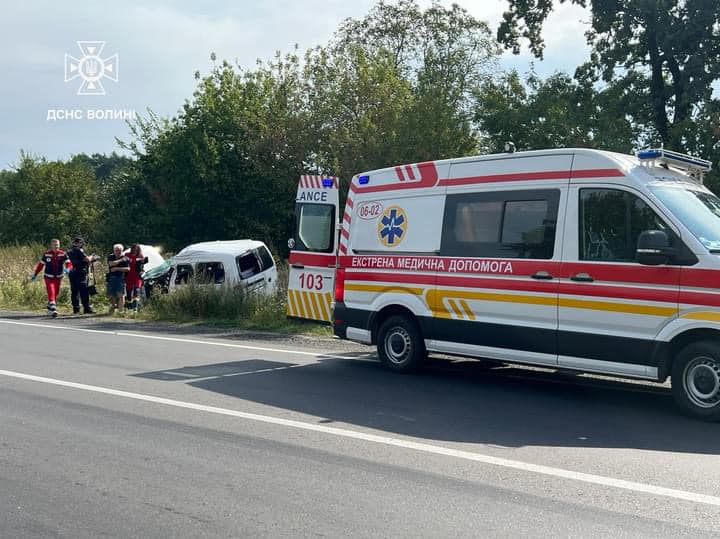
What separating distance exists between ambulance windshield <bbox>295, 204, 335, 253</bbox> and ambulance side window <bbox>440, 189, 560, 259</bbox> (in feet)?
11.9

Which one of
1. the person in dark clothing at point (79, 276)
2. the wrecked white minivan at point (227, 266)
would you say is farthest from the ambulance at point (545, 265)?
the person in dark clothing at point (79, 276)

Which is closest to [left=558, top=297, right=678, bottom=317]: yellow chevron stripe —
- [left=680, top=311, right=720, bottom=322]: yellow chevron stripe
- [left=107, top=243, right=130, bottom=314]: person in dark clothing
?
[left=680, top=311, right=720, bottom=322]: yellow chevron stripe

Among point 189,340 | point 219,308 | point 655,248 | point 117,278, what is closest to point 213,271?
point 219,308

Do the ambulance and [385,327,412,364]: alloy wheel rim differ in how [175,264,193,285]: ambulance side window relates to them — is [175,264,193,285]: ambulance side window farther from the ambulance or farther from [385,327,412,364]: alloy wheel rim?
Answer: [385,327,412,364]: alloy wheel rim

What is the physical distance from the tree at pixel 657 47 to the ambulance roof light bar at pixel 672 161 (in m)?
15.9

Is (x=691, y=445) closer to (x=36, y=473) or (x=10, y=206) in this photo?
(x=36, y=473)

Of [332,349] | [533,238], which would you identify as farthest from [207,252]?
[533,238]

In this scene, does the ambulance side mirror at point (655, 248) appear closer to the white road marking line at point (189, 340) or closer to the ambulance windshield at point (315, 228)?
the white road marking line at point (189, 340)

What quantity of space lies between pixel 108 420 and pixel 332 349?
17.7 ft

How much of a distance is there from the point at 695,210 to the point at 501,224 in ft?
6.71

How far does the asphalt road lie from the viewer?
15.7 ft

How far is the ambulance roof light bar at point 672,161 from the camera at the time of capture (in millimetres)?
8125

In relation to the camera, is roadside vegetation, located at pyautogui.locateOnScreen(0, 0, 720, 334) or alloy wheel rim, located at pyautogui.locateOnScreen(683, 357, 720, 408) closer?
alloy wheel rim, located at pyautogui.locateOnScreen(683, 357, 720, 408)

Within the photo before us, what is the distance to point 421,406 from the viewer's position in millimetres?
8094
